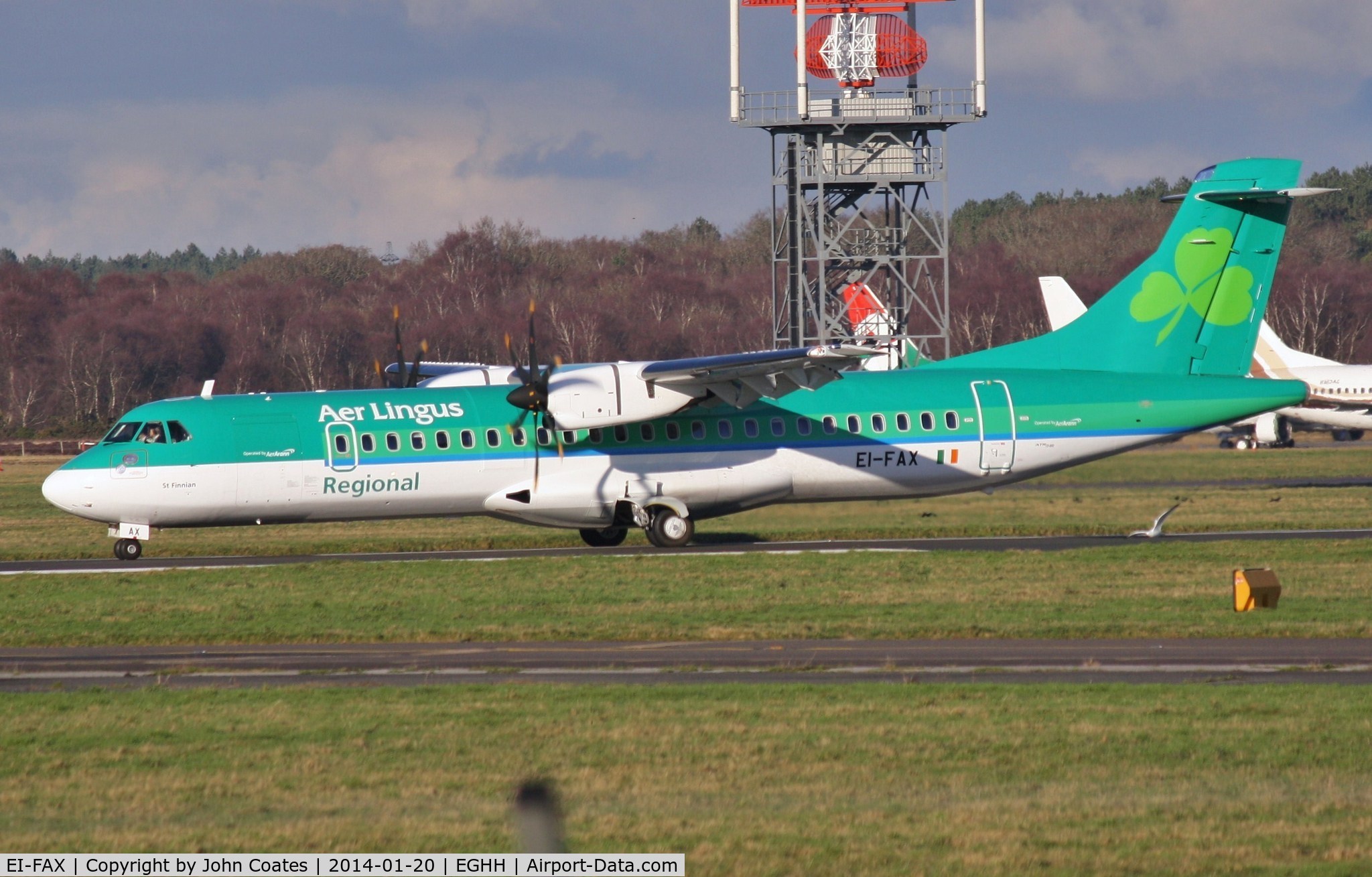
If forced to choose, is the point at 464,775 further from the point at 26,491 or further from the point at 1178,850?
the point at 26,491

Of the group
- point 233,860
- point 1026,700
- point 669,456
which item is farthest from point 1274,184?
point 233,860

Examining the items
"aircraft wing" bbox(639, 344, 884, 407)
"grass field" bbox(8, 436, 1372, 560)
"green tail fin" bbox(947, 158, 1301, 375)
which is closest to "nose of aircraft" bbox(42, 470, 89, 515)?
"grass field" bbox(8, 436, 1372, 560)

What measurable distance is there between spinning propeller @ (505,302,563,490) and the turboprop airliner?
4 centimetres

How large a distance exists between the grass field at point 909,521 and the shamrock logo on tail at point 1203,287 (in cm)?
459

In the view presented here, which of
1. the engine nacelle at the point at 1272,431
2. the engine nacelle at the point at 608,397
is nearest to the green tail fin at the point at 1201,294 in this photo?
the engine nacelle at the point at 608,397

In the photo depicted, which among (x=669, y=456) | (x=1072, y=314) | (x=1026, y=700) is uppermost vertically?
(x=1072, y=314)

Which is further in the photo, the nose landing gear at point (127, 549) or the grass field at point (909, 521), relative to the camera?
the grass field at point (909, 521)

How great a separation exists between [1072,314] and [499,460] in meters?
31.8

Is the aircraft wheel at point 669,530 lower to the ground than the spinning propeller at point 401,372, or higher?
lower

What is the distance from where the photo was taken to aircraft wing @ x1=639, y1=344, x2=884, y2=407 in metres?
27.1

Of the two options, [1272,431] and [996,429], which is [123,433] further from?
[1272,431]

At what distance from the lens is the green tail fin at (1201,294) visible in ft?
104

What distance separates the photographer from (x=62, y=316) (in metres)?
103

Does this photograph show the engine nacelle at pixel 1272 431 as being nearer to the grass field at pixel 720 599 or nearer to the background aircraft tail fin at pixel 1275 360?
the background aircraft tail fin at pixel 1275 360
